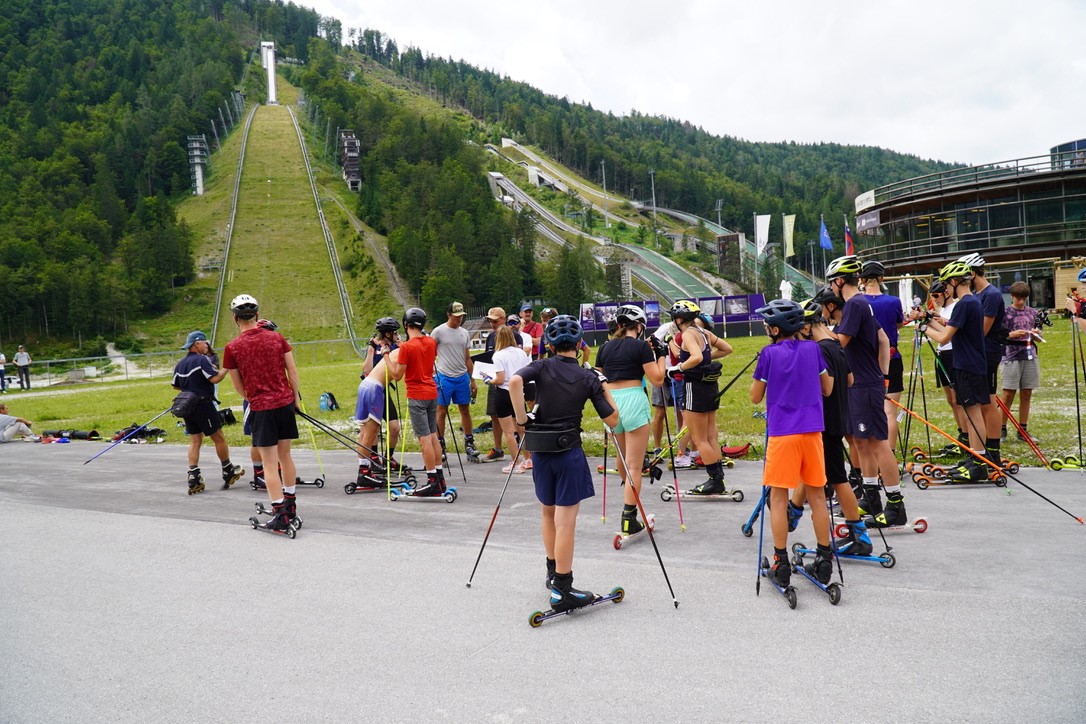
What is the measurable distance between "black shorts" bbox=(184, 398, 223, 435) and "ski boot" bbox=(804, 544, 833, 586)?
9.17 m

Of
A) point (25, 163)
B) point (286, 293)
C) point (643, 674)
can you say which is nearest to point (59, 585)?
point (643, 674)

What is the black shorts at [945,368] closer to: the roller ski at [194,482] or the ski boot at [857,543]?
the ski boot at [857,543]

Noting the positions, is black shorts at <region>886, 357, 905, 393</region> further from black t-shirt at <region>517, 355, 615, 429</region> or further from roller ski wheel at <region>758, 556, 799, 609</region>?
black t-shirt at <region>517, 355, 615, 429</region>

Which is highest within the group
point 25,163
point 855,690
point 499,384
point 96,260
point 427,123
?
point 427,123

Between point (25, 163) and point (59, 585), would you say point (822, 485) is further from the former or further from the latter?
point (25, 163)

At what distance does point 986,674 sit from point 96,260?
4293 inches

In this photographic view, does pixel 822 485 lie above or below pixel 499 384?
below

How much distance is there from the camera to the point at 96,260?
303ft

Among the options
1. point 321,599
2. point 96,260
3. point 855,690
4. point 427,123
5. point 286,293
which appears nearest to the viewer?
point 855,690

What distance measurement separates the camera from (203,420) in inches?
429

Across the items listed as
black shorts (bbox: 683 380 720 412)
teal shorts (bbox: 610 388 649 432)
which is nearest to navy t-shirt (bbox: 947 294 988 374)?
black shorts (bbox: 683 380 720 412)

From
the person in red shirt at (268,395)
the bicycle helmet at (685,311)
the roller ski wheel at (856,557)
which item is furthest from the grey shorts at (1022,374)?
the person in red shirt at (268,395)

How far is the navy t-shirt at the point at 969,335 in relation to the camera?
841 cm

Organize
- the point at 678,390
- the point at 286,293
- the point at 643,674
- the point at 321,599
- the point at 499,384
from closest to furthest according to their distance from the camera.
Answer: the point at 643,674 < the point at 321,599 < the point at 499,384 < the point at 678,390 < the point at 286,293
